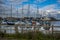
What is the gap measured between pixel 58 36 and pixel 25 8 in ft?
9.17

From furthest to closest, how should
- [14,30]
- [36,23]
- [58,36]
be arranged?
[36,23] < [14,30] < [58,36]

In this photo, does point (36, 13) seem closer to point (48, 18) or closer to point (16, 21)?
point (48, 18)

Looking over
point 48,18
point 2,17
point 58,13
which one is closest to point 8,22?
point 2,17

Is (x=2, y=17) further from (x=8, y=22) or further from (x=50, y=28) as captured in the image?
(x=50, y=28)

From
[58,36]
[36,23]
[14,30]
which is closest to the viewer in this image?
[58,36]

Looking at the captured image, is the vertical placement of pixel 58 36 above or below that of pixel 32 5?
below

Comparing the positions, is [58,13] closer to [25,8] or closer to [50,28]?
[50,28]

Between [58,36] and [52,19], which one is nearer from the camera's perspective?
[58,36]

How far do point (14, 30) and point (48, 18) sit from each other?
7.35 feet

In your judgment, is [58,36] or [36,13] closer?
[58,36]

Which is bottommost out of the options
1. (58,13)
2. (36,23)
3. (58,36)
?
(58,36)

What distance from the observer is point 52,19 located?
870cm

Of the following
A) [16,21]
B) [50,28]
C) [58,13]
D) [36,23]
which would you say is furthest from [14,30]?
[58,13]

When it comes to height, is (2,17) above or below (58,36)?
above
